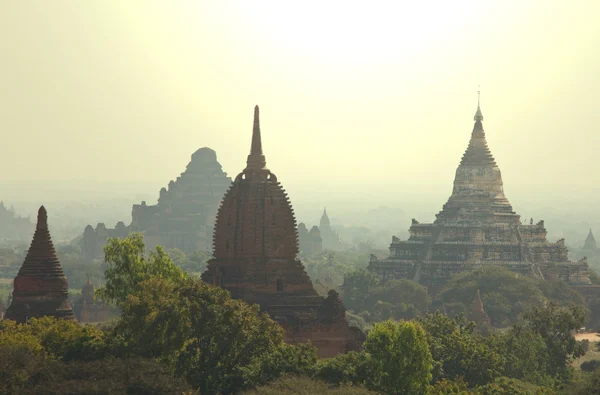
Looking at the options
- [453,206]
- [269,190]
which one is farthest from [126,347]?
[453,206]

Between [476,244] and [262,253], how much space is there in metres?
69.3

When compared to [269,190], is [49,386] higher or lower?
lower

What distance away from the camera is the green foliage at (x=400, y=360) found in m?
54.1

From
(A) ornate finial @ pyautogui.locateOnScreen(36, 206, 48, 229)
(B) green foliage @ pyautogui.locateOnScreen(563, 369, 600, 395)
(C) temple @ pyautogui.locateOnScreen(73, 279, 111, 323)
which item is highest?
(A) ornate finial @ pyautogui.locateOnScreen(36, 206, 48, 229)

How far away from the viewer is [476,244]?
136500 mm

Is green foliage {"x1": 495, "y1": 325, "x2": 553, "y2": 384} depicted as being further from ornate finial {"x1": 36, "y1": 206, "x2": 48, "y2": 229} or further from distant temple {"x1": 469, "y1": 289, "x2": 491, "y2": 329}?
distant temple {"x1": 469, "y1": 289, "x2": 491, "y2": 329}

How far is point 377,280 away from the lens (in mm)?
129625

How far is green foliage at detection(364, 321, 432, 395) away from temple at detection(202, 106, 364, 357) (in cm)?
1007

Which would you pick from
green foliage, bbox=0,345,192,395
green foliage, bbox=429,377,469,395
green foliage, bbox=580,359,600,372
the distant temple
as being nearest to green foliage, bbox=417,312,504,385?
green foliage, bbox=429,377,469,395

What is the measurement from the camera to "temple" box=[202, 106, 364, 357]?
67062 millimetres

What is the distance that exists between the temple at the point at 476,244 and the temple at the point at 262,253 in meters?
62.5

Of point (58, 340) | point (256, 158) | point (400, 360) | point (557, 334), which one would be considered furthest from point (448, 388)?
point (557, 334)

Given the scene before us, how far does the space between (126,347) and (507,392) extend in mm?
12775

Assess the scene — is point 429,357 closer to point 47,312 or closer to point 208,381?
point 208,381
